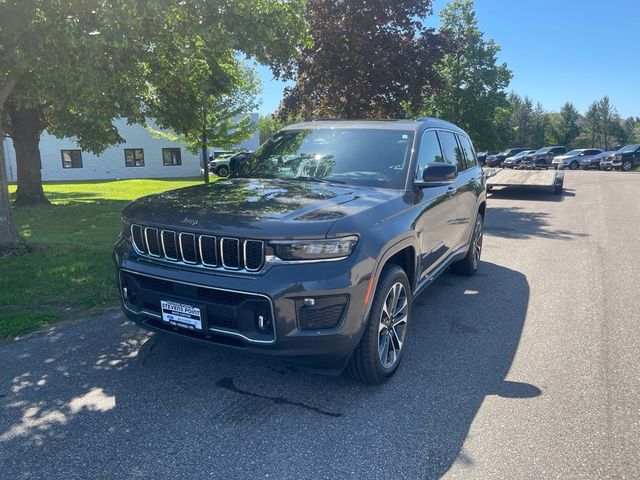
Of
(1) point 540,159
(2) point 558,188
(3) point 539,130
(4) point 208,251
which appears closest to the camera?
(4) point 208,251

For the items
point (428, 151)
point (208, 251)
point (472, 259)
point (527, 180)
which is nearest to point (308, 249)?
point (208, 251)

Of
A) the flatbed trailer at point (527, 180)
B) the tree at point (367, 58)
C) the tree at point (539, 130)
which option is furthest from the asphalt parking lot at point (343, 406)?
the tree at point (539, 130)

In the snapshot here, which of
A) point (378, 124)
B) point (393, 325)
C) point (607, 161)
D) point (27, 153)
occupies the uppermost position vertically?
point (378, 124)

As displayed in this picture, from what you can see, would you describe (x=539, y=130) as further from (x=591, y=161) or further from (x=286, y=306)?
(x=286, y=306)

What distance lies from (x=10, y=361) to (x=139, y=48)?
456 cm

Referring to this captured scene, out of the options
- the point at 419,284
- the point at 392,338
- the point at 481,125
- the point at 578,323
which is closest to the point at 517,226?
the point at 578,323

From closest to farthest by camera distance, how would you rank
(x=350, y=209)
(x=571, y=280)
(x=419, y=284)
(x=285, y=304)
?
1. (x=285, y=304)
2. (x=350, y=209)
3. (x=419, y=284)
4. (x=571, y=280)

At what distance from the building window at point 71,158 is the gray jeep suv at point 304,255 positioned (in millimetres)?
37357

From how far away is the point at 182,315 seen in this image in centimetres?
321

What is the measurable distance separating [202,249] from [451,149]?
3448 millimetres

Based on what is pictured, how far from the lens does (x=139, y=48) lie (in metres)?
6.82

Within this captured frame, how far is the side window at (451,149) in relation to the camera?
5.27m

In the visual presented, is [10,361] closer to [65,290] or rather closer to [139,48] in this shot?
[65,290]

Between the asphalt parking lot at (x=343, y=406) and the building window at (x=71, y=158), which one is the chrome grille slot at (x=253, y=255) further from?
the building window at (x=71, y=158)
